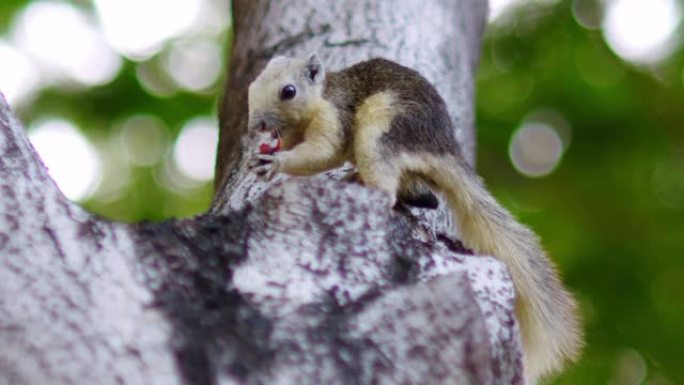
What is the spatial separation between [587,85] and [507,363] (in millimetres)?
3348

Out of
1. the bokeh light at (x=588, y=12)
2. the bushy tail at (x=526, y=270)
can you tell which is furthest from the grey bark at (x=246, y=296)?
the bokeh light at (x=588, y=12)

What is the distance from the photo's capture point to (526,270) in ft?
9.03

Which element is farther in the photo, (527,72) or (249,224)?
(527,72)

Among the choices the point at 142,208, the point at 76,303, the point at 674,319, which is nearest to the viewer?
the point at 76,303

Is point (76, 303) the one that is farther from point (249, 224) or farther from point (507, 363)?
point (507, 363)

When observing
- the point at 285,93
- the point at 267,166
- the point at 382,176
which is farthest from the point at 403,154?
the point at 285,93

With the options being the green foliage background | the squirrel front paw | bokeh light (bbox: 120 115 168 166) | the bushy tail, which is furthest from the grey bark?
bokeh light (bbox: 120 115 168 166)

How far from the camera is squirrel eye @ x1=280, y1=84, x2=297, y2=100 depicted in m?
3.12

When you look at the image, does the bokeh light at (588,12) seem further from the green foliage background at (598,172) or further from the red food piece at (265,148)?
the red food piece at (265,148)

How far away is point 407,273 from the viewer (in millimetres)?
2277

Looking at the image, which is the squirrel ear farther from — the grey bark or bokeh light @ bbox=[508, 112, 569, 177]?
bokeh light @ bbox=[508, 112, 569, 177]

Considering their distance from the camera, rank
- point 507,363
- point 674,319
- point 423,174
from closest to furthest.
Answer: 1. point 507,363
2. point 423,174
3. point 674,319

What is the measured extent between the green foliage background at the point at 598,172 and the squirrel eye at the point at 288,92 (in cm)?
224

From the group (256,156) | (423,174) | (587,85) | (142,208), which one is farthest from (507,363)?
(142,208)
